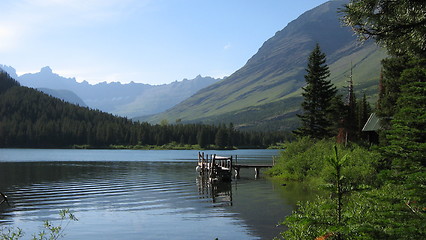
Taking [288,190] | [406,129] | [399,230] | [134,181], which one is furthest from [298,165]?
[399,230]

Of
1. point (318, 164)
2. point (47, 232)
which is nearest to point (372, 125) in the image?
point (318, 164)

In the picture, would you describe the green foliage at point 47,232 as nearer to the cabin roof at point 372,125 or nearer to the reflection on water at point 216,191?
the reflection on water at point 216,191

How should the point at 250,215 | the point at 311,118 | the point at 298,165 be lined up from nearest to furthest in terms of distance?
the point at 250,215
the point at 298,165
the point at 311,118

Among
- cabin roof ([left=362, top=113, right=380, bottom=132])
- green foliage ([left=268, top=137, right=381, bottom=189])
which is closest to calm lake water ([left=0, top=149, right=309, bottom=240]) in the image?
green foliage ([left=268, top=137, right=381, bottom=189])

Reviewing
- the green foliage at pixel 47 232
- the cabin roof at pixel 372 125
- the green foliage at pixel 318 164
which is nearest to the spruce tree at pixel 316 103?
the green foliage at pixel 318 164

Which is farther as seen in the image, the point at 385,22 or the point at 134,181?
the point at 134,181

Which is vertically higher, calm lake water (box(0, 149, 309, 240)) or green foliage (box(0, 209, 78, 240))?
green foliage (box(0, 209, 78, 240))

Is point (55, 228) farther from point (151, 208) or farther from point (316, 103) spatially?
point (316, 103)

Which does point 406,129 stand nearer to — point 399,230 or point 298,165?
point 399,230

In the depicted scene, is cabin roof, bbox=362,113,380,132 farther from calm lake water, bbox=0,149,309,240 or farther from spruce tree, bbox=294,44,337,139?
calm lake water, bbox=0,149,309,240

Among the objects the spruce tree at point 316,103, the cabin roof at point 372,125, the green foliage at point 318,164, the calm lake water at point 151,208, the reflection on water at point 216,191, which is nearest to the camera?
the calm lake water at point 151,208

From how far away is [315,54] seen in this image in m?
68.3

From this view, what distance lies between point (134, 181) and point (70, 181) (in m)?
8.89

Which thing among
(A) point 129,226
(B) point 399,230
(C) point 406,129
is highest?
(C) point 406,129
